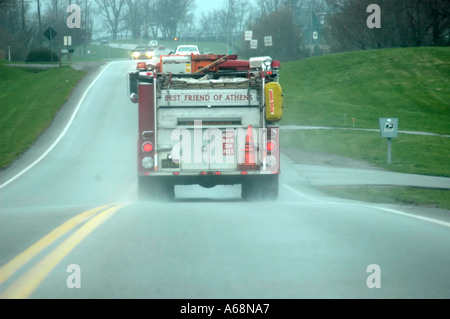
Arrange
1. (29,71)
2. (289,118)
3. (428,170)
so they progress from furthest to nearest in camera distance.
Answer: (29,71) < (289,118) < (428,170)

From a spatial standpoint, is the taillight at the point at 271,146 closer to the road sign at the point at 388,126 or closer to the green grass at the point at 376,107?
the green grass at the point at 376,107

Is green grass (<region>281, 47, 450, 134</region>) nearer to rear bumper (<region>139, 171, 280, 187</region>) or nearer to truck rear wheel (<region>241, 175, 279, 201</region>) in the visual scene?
truck rear wheel (<region>241, 175, 279, 201</region>)

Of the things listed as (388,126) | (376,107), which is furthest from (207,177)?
(376,107)

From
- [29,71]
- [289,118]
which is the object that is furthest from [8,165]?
[29,71]

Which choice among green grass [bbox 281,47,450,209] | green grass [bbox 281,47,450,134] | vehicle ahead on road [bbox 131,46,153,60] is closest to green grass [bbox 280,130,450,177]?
green grass [bbox 281,47,450,209]

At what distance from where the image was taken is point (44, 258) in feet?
21.7

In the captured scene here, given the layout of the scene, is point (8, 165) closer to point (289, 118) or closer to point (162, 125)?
point (162, 125)

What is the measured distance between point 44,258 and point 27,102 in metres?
38.3

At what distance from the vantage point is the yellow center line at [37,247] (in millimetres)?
6156

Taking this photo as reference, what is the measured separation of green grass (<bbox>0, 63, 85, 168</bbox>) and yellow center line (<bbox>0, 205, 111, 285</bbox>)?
1822cm

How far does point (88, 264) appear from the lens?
6.34 metres

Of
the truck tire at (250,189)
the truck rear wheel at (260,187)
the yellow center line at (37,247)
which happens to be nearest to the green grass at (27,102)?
the truck tire at (250,189)

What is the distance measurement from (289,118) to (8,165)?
19.0 metres

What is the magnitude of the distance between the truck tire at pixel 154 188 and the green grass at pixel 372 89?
25129 millimetres
